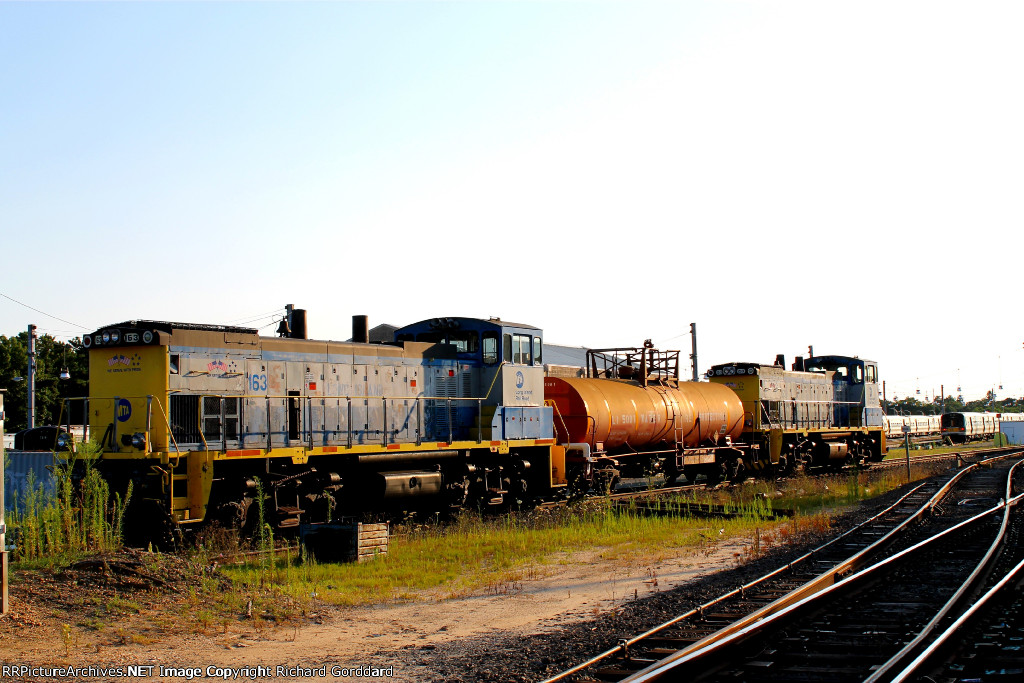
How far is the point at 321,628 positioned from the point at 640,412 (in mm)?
15449

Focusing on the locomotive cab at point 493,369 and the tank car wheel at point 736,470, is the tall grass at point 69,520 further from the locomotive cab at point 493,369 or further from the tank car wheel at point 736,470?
the tank car wheel at point 736,470

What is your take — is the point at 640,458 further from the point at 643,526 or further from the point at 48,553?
the point at 48,553

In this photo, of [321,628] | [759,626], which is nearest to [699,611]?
[759,626]

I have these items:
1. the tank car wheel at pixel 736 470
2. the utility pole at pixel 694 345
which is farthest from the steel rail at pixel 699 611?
the utility pole at pixel 694 345

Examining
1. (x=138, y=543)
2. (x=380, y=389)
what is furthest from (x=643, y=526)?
(x=138, y=543)

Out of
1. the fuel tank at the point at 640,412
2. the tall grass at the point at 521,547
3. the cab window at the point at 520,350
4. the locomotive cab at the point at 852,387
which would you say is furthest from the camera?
the locomotive cab at the point at 852,387

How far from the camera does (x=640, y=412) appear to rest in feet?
76.5

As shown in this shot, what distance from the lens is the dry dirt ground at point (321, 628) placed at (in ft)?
24.1

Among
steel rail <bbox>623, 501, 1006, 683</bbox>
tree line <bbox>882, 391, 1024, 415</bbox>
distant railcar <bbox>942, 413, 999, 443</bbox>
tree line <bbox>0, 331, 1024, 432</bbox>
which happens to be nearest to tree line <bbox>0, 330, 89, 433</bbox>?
tree line <bbox>0, 331, 1024, 432</bbox>

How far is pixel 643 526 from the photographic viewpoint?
53.7 ft

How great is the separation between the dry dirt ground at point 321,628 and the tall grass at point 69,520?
1851 millimetres

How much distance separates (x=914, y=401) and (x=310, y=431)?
15969 cm

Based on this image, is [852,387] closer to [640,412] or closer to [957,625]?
[640,412]

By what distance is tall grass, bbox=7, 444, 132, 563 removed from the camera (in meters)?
11.5
